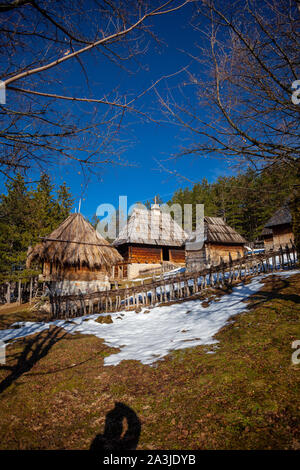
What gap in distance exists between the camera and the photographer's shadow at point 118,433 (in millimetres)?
3168

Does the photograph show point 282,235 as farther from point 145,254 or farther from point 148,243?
point 145,254

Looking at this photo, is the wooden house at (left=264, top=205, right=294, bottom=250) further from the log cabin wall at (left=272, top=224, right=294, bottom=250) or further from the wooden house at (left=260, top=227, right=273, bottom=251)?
the wooden house at (left=260, top=227, right=273, bottom=251)

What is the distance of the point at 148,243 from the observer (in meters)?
27.4

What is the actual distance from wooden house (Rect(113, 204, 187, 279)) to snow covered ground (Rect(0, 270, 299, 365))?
1531 cm

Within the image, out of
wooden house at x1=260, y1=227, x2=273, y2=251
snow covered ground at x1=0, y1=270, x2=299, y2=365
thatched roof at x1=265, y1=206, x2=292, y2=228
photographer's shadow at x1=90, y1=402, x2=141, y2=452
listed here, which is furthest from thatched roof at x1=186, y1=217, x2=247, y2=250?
photographer's shadow at x1=90, y1=402, x2=141, y2=452

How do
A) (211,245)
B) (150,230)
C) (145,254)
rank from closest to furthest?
(211,245) → (145,254) → (150,230)

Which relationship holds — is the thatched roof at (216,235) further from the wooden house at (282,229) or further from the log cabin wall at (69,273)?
the log cabin wall at (69,273)

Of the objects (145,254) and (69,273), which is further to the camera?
(145,254)

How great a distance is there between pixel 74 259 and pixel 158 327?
779 centimetres

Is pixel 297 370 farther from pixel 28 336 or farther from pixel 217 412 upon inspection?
pixel 28 336

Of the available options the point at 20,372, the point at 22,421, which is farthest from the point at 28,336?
the point at 22,421

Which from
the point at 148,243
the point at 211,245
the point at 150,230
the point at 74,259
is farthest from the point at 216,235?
the point at 74,259

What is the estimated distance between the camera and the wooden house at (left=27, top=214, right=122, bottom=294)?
14.8 meters

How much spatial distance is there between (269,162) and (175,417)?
4.60 metres
